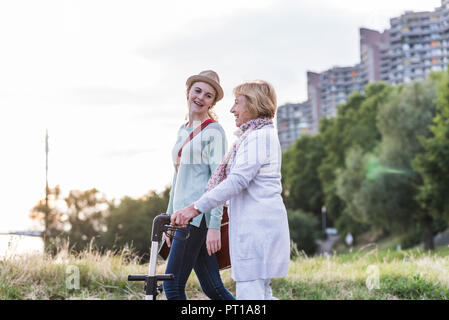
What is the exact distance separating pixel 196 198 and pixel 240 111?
0.75 metres

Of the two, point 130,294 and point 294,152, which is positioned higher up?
point 294,152

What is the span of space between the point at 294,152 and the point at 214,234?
5297 cm

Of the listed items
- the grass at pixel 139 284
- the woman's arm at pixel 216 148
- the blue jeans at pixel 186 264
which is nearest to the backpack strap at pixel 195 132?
the woman's arm at pixel 216 148

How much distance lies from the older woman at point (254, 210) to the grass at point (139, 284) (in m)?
3.35

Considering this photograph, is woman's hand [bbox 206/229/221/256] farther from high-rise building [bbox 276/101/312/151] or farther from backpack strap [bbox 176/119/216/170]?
high-rise building [bbox 276/101/312/151]

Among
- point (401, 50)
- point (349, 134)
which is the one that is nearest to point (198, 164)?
point (349, 134)

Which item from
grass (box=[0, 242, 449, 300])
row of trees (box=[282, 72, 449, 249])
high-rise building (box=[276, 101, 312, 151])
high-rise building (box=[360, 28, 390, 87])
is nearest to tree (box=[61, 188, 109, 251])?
row of trees (box=[282, 72, 449, 249])

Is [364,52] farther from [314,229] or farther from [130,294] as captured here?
[130,294]

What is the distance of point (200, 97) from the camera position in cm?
416

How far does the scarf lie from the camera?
11.2 feet

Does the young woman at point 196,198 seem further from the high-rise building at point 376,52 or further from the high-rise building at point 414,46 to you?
the high-rise building at point 376,52
